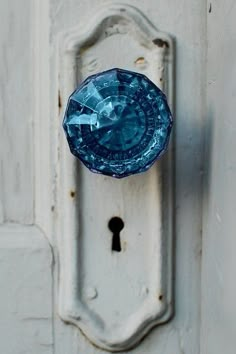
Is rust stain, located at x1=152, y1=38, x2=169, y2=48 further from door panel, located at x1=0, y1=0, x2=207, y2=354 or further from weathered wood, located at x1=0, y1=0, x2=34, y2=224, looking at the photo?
weathered wood, located at x1=0, y1=0, x2=34, y2=224

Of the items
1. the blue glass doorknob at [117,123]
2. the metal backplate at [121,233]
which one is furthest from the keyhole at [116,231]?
the blue glass doorknob at [117,123]

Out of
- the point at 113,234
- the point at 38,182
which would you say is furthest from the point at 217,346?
the point at 38,182

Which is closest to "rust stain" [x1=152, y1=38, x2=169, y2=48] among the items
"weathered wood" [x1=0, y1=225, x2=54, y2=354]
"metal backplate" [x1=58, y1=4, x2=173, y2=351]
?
"metal backplate" [x1=58, y1=4, x2=173, y2=351]

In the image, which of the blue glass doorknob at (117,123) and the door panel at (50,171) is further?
the door panel at (50,171)

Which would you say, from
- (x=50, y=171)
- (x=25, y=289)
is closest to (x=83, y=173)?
(x=50, y=171)

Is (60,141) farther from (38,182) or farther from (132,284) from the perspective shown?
(132,284)

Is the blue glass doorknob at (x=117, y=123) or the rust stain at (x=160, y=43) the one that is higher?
the rust stain at (x=160, y=43)

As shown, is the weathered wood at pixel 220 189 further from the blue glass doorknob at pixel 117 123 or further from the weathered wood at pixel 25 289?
the weathered wood at pixel 25 289
